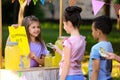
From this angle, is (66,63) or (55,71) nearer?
(66,63)

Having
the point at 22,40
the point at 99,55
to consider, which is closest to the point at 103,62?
the point at 99,55

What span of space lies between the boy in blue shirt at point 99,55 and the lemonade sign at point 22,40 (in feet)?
A: 2.30

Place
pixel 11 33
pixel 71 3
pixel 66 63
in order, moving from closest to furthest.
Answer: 1. pixel 66 63
2. pixel 11 33
3. pixel 71 3

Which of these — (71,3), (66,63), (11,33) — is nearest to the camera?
(66,63)

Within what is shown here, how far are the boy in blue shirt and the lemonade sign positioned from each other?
0.70 metres

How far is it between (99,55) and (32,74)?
2.42 feet

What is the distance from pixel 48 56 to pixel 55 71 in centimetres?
22

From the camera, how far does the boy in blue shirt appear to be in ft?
16.6

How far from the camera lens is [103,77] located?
5137mm

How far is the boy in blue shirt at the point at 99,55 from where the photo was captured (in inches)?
199

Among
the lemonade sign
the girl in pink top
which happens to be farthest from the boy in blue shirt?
the lemonade sign

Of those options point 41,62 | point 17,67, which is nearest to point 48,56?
point 41,62

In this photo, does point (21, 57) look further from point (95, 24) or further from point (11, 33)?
point (95, 24)

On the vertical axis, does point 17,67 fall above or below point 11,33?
below
